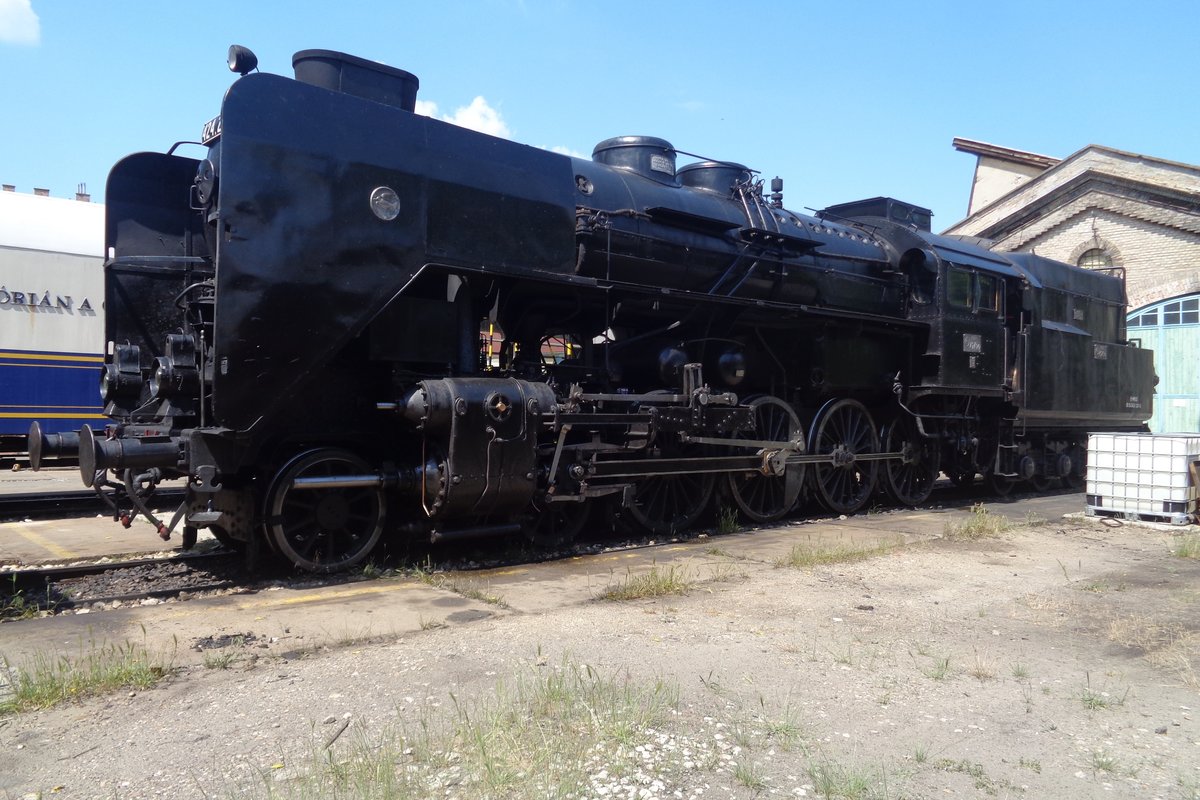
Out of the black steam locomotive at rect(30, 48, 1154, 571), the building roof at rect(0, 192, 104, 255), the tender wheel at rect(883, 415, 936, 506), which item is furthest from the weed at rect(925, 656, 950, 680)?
the building roof at rect(0, 192, 104, 255)

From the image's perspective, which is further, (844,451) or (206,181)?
(844,451)

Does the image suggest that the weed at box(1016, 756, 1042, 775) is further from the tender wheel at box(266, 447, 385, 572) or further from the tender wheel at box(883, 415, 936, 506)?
the tender wheel at box(883, 415, 936, 506)

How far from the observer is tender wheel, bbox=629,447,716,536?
8.01 metres

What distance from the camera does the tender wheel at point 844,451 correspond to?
964 cm

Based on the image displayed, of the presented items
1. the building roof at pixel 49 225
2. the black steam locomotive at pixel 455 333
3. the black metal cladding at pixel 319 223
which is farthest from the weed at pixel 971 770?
the building roof at pixel 49 225

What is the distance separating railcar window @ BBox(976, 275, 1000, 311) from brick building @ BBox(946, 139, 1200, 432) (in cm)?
1140

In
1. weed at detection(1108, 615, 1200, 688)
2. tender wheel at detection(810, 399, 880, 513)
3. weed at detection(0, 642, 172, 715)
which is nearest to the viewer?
weed at detection(0, 642, 172, 715)

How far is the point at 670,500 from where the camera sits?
8367mm

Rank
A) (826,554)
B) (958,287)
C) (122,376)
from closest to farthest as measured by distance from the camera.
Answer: (122,376) < (826,554) < (958,287)

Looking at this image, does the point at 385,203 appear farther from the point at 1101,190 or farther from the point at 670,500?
the point at 1101,190

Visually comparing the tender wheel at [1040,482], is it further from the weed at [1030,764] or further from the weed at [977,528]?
the weed at [1030,764]

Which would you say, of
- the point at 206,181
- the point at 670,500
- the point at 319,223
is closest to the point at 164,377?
the point at 206,181

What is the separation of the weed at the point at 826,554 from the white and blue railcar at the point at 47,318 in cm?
1040

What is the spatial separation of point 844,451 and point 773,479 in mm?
972
